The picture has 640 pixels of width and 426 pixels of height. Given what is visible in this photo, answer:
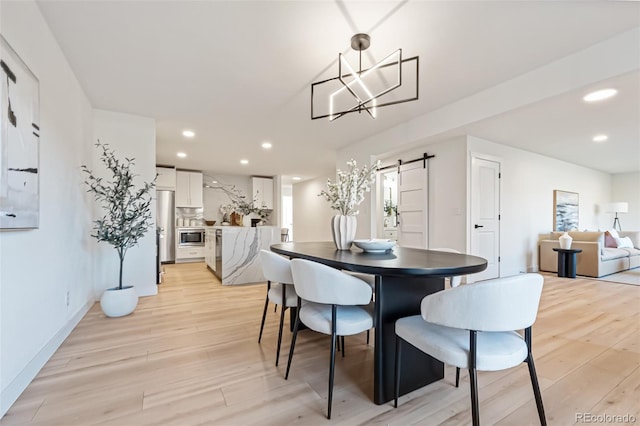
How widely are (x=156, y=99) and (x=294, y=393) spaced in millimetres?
3394

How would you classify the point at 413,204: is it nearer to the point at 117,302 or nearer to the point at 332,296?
the point at 332,296

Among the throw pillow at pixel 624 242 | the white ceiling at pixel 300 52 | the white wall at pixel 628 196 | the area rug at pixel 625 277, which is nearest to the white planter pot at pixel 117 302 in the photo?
the white ceiling at pixel 300 52

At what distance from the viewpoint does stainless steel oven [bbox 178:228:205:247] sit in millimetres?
6996

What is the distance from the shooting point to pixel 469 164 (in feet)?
13.9

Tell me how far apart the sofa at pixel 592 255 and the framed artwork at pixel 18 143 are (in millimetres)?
7159

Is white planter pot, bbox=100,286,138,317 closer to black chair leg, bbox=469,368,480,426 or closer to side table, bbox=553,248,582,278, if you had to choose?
black chair leg, bbox=469,368,480,426

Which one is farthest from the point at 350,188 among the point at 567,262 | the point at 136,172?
the point at 567,262

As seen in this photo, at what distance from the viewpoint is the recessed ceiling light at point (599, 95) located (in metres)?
2.88

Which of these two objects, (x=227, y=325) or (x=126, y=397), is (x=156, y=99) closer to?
(x=227, y=325)

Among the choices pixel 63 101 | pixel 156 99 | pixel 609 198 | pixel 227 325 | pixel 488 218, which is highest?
pixel 156 99

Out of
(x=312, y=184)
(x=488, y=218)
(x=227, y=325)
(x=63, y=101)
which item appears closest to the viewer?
(x=63, y=101)

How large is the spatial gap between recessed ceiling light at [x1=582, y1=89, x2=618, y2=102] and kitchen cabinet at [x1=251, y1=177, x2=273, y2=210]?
6927mm

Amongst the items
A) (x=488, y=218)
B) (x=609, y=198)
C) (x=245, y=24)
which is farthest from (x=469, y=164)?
(x=609, y=198)

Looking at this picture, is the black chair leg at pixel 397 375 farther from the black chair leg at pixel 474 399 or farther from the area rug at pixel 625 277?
the area rug at pixel 625 277
